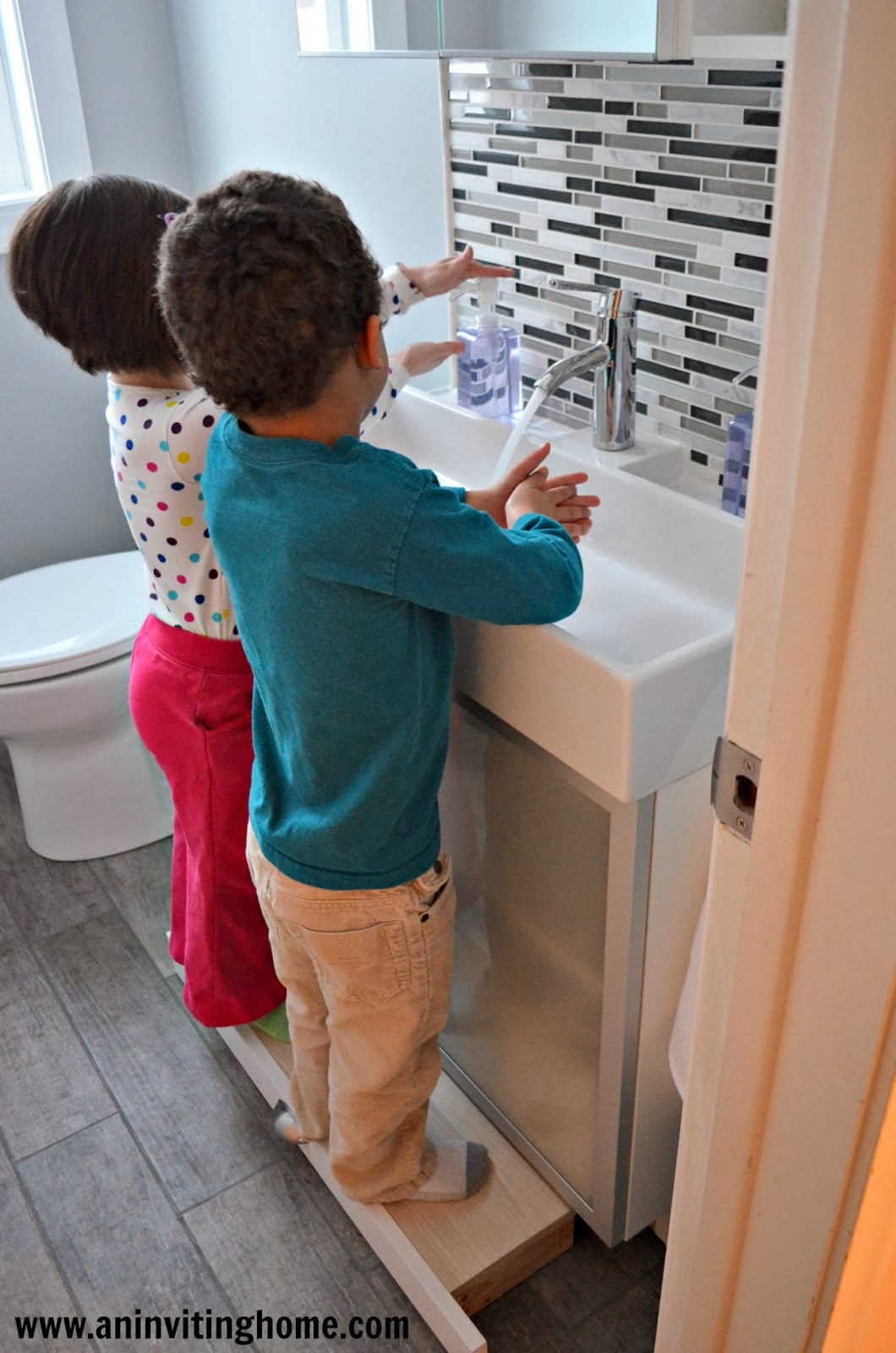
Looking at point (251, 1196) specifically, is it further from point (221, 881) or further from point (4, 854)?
point (4, 854)

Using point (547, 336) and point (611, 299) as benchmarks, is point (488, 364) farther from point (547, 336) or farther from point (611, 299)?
point (611, 299)

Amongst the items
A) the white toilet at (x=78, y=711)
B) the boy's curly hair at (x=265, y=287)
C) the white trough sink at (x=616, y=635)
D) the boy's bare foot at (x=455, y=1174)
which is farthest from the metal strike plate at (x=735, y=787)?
the white toilet at (x=78, y=711)

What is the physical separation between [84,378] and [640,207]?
4.43 ft

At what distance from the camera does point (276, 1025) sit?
171 cm

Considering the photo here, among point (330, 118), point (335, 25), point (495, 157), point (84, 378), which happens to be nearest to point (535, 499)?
point (495, 157)

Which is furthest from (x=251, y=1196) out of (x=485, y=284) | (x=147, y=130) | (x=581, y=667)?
(x=147, y=130)

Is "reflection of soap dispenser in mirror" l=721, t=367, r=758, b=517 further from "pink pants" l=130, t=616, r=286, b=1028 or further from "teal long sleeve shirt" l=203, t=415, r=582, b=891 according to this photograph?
"pink pants" l=130, t=616, r=286, b=1028

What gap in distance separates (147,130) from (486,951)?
175 cm

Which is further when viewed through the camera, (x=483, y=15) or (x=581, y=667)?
(x=483, y=15)

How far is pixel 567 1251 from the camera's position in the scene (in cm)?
147

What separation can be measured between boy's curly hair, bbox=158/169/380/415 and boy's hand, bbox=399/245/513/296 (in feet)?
1.38

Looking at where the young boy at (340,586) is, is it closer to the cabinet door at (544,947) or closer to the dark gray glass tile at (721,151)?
the cabinet door at (544,947)

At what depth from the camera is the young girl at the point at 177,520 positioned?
126cm

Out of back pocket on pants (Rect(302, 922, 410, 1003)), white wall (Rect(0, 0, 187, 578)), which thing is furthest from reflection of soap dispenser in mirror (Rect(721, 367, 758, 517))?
white wall (Rect(0, 0, 187, 578))
